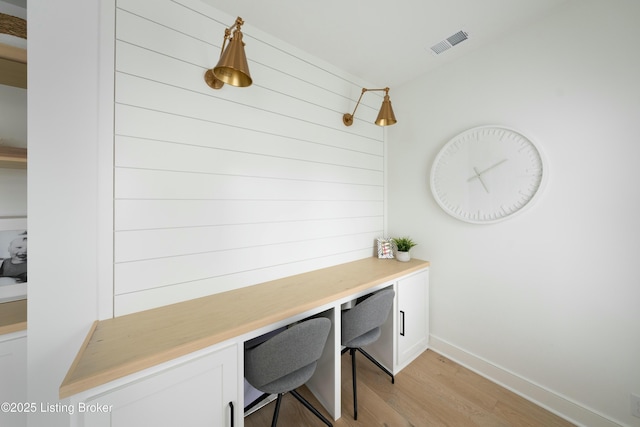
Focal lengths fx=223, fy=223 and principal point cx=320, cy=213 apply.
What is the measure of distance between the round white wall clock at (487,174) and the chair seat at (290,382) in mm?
1639

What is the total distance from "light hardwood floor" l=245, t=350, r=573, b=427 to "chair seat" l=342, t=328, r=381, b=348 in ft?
1.42

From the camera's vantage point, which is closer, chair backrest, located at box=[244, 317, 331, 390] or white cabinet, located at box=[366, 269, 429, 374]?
chair backrest, located at box=[244, 317, 331, 390]

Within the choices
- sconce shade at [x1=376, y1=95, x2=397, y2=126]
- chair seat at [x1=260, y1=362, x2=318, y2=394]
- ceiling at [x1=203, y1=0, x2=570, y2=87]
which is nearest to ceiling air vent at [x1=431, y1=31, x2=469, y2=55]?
ceiling at [x1=203, y1=0, x2=570, y2=87]

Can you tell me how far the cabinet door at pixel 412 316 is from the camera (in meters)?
1.83

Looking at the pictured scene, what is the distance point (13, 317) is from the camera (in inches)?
41.4

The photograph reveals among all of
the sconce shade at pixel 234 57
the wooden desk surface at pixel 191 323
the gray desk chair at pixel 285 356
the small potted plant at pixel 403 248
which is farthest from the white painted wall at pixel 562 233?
the sconce shade at pixel 234 57

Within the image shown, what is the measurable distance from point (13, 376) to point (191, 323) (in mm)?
813

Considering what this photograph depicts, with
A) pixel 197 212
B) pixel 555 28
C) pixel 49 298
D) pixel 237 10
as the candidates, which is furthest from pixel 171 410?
pixel 555 28

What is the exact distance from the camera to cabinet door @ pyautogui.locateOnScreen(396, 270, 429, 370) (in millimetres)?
1835

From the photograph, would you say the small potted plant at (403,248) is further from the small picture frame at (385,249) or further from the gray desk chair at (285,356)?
the gray desk chair at (285,356)

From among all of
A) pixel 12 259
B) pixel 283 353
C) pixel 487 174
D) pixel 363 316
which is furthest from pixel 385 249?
pixel 12 259

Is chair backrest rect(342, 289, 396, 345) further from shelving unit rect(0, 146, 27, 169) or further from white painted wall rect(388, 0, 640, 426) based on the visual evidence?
shelving unit rect(0, 146, 27, 169)

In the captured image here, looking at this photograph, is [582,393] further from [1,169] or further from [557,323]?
[1,169]

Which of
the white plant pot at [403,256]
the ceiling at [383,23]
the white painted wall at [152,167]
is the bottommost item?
the white plant pot at [403,256]
